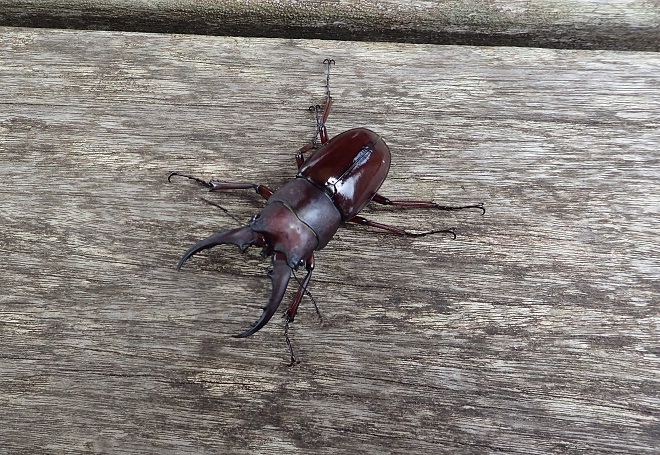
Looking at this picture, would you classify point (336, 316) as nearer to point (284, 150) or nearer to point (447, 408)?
point (447, 408)

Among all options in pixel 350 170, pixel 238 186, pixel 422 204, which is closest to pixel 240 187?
pixel 238 186

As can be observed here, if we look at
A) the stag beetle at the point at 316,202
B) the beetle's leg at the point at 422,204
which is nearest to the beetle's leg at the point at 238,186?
the stag beetle at the point at 316,202

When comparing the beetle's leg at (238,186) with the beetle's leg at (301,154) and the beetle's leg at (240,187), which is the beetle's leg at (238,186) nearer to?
the beetle's leg at (240,187)

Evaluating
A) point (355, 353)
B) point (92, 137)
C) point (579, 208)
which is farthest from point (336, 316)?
point (92, 137)

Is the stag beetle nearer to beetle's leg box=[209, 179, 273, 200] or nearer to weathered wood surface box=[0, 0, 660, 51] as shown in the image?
beetle's leg box=[209, 179, 273, 200]

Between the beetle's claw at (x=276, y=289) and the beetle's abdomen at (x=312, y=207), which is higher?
the beetle's abdomen at (x=312, y=207)

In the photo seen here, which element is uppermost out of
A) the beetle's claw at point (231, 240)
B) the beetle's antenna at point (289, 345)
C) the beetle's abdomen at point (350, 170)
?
the beetle's abdomen at point (350, 170)
